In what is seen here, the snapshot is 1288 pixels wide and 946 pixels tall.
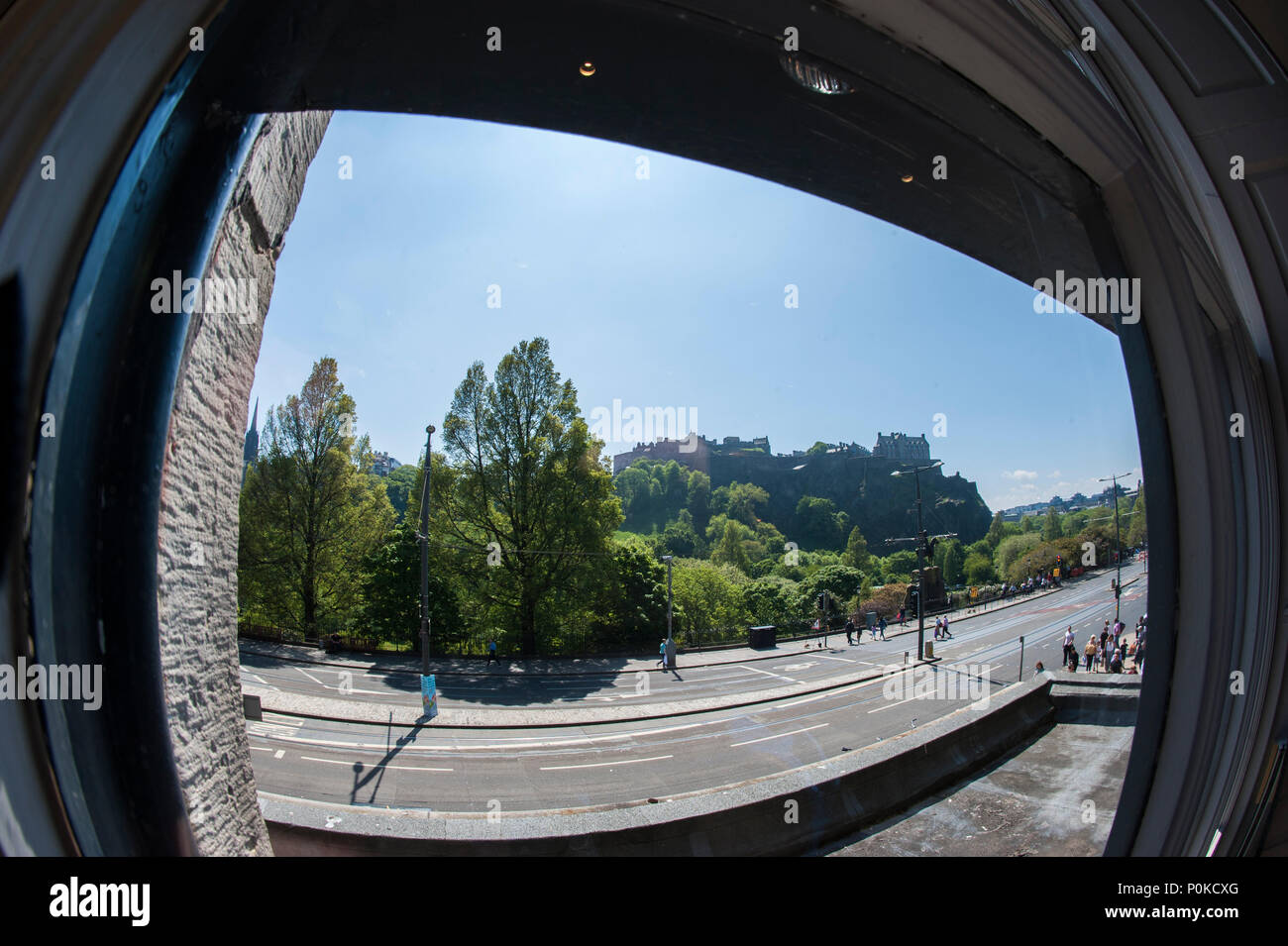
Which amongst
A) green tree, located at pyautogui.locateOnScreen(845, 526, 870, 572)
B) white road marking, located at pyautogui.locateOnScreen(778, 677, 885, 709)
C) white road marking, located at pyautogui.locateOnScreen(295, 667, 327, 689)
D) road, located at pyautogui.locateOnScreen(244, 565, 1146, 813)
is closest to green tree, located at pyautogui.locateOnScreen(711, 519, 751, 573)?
green tree, located at pyautogui.locateOnScreen(845, 526, 870, 572)

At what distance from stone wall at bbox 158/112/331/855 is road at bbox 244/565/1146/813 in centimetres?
43

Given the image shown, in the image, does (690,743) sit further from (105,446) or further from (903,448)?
(105,446)

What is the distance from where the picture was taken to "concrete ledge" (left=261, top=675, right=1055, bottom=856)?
163 cm

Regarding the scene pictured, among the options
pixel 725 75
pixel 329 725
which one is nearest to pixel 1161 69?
pixel 725 75

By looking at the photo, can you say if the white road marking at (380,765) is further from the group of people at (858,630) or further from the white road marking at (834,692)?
the group of people at (858,630)

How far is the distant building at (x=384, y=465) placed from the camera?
2.41 metres

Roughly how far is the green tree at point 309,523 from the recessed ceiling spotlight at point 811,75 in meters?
2.54

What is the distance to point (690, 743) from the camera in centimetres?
259

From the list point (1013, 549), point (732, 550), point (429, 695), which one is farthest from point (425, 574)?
point (732, 550)

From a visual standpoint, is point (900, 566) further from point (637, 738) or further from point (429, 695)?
point (429, 695)

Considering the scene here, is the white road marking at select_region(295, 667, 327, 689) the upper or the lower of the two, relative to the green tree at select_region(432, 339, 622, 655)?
lower

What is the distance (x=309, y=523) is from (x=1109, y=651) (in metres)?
4.29

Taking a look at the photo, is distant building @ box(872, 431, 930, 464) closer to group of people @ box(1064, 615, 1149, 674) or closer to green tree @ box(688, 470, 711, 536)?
group of people @ box(1064, 615, 1149, 674)
